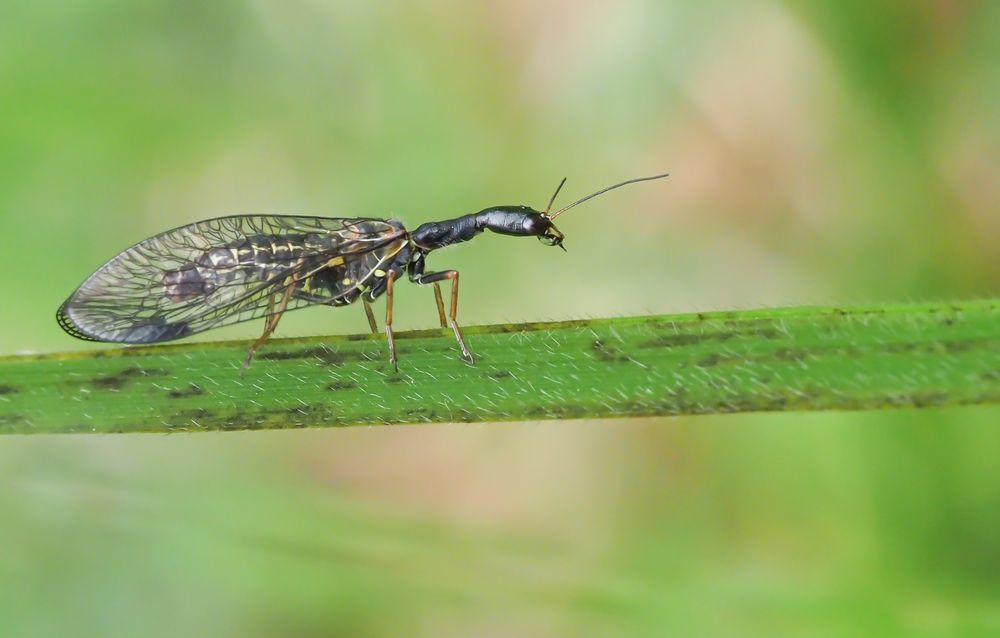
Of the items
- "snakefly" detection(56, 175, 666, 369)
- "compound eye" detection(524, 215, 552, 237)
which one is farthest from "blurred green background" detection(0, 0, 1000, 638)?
"compound eye" detection(524, 215, 552, 237)

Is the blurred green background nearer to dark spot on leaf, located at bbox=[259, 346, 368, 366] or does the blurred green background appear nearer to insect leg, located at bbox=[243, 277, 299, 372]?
insect leg, located at bbox=[243, 277, 299, 372]

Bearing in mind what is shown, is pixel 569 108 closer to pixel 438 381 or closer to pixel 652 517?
pixel 652 517

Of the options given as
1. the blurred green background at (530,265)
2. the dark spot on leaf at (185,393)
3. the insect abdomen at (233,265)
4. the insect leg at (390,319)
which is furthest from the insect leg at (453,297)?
the blurred green background at (530,265)

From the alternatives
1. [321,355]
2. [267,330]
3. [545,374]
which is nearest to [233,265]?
[267,330]

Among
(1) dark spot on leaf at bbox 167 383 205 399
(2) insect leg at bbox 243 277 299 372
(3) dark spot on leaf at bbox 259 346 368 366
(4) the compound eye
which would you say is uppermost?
(4) the compound eye

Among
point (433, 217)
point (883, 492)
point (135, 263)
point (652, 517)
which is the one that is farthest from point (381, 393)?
point (433, 217)

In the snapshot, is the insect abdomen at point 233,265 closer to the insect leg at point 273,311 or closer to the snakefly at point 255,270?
the snakefly at point 255,270
